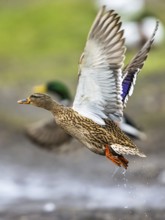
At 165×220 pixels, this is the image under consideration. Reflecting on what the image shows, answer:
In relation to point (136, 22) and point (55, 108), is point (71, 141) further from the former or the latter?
point (136, 22)

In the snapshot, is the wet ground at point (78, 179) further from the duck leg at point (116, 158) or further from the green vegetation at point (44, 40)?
the green vegetation at point (44, 40)

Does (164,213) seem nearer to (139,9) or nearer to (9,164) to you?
(9,164)

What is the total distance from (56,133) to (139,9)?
6774mm

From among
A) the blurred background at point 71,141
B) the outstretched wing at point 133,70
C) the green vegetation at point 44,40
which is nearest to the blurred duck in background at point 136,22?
the blurred background at point 71,141

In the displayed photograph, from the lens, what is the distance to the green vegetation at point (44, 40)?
13758 millimetres

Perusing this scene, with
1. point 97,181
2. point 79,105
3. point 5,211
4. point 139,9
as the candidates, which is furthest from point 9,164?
point 139,9

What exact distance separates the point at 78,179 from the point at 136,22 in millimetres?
5662

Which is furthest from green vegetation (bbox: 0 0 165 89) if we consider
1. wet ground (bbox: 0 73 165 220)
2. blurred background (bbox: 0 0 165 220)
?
wet ground (bbox: 0 73 165 220)

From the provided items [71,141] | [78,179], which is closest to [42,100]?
[71,141]

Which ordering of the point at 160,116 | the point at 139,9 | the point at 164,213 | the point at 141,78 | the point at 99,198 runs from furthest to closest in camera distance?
1. the point at 139,9
2. the point at 141,78
3. the point at 160,116
4. the point at 99,198
5. the point at 164,213

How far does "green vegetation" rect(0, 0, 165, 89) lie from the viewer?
13.8m

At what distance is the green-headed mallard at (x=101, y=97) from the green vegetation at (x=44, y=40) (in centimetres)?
632

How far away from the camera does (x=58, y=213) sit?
841 centimetres

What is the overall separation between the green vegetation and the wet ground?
1.73 meters
